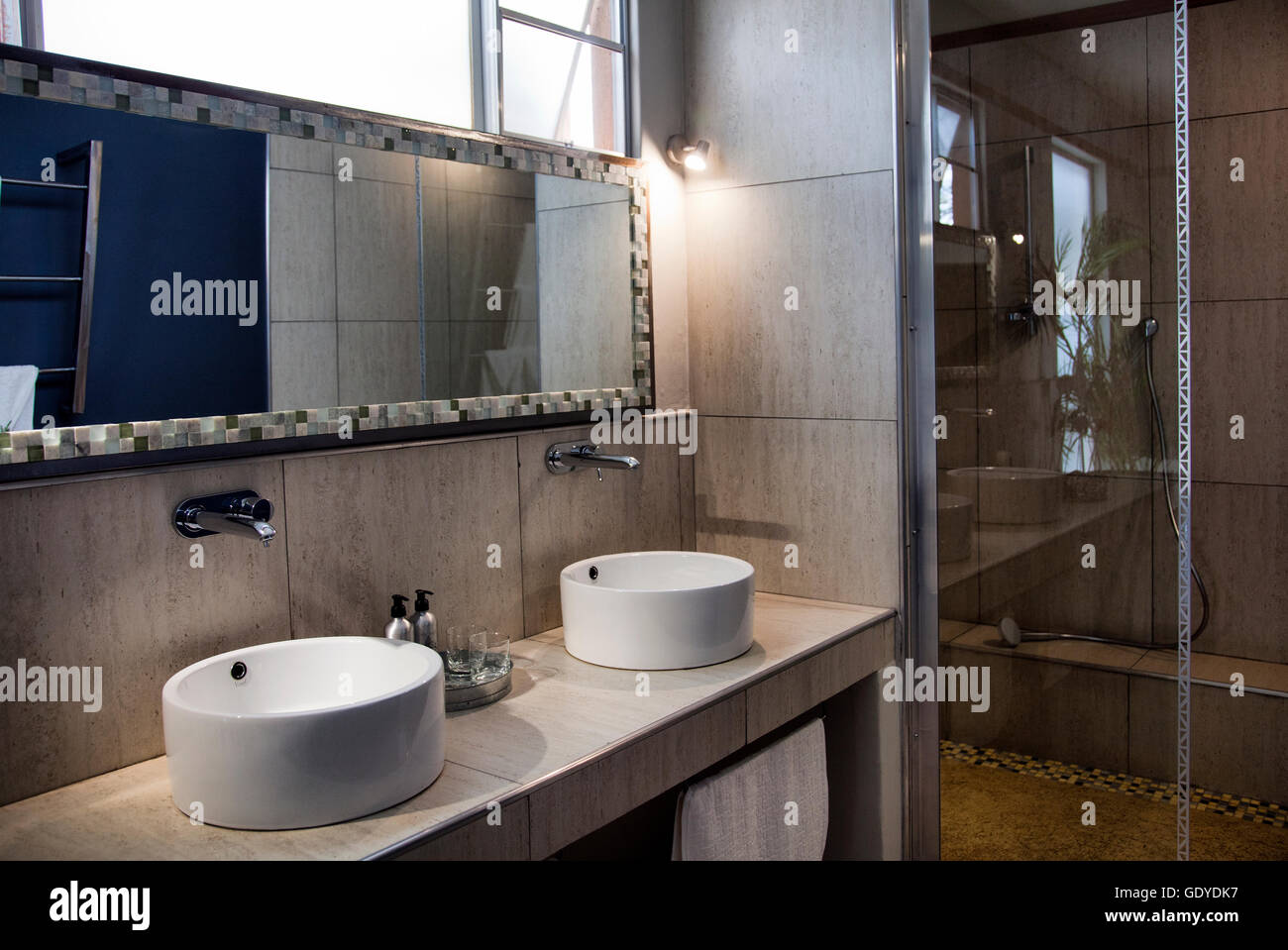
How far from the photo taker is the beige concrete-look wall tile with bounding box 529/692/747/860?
5.28ft

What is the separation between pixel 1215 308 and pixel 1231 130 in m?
0.45

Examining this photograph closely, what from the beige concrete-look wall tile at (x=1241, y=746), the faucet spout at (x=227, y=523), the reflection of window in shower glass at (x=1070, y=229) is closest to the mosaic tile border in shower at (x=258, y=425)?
the faucet spout at (x=227, y=523)

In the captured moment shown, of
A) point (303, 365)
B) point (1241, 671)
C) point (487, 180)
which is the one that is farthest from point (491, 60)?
point (1241, 671)

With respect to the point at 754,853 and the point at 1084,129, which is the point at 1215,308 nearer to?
the point at 1084,129

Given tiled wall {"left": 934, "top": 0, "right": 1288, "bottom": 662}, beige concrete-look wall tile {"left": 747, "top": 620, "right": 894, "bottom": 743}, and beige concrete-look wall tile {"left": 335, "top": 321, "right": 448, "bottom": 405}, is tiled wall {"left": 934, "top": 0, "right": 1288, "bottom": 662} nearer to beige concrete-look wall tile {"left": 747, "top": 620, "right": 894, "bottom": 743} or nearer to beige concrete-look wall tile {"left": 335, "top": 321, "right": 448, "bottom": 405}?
beige concrete-look wall tile {"left": 747, "top": 620, "right": 894, "bottom": 743}

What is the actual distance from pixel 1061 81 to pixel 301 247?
162cm

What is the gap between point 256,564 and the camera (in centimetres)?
182

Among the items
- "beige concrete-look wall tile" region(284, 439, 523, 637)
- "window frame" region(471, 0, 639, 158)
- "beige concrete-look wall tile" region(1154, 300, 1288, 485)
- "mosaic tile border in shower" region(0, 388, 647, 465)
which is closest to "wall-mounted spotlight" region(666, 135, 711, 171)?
"window frame" region(471, 0, 639, 158)

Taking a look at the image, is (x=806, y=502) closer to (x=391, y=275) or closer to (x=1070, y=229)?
(x=1070, y=229)

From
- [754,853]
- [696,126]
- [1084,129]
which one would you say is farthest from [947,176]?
[754,853]

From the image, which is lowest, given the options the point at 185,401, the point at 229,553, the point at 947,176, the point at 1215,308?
the point at 229,553

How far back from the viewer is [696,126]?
2.73 meters

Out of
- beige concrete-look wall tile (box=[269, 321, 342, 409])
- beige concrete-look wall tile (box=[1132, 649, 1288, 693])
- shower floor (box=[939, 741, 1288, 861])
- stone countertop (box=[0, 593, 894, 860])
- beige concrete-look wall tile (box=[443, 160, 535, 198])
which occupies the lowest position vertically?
shower floor (box=[939, 741, 1288, 861])

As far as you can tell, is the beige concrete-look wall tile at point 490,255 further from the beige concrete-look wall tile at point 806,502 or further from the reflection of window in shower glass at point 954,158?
the reflection of window in shower glass at point 954,158
